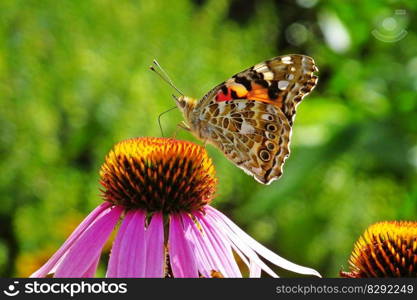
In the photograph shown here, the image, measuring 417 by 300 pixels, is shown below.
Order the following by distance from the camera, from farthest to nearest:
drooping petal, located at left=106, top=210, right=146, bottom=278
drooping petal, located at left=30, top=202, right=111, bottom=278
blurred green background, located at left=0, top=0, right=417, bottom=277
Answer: blurred green background, located at left=0, top=0, right=417, bottom=277
drooping petal, located at left=30, top=202, right=111, bottom=278
drooping petal, located at left=106, top=210, right=146, bottom=278

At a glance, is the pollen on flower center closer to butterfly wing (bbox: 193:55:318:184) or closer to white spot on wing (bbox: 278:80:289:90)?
butterfly wing (bbox: 193:55:318:184)

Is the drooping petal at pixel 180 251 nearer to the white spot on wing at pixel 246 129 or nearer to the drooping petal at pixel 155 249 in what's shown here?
the drooping petal at pixel 155 249

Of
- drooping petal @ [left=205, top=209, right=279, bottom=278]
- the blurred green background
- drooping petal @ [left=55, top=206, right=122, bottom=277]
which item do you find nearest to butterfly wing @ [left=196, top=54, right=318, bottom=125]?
drooping petal @ [left=205, top=209, right=279, bottom=278]

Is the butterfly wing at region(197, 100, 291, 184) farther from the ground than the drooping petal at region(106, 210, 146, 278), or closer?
farther from the ground

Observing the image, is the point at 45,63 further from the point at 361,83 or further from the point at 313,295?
the point at 313,295

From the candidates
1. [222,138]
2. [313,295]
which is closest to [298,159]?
[222,138]
